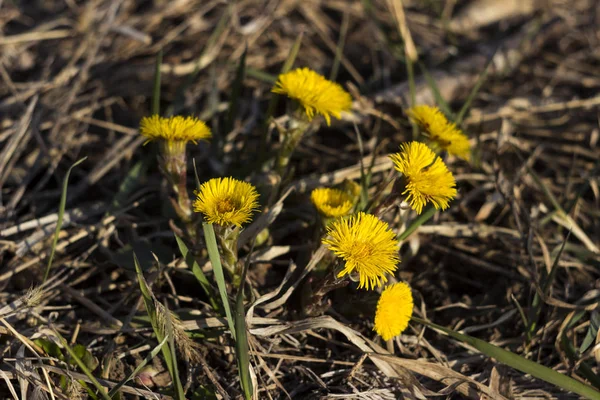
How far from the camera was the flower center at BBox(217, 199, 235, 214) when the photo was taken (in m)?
1.35

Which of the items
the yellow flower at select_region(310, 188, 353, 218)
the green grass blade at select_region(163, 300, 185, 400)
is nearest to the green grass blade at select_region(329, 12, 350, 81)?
the yellow flower at select_region(310, 188, 353, 218)

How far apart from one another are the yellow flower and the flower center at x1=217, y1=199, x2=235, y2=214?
314 millimetres

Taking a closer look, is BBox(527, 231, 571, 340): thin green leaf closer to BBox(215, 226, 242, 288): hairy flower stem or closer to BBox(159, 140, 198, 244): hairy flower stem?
BBox(215, 226, 242, 288): hairy flower stem

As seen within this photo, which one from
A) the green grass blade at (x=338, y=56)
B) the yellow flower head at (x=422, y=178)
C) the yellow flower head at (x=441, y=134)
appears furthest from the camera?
the green grass blade at (x=338, y=56)

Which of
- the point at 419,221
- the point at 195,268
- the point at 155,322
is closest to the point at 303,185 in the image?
the point at 419,221

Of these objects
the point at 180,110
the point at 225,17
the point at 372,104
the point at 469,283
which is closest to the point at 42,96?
the point at 180,110

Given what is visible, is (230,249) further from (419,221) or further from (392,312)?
(419,221)

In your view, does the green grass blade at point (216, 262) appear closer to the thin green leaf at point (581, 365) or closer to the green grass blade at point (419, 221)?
the green grass blade at point (419, 221)

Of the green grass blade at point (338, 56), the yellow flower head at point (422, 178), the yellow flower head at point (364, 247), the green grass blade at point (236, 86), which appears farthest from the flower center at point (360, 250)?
the green grass blade at point (338, 56)

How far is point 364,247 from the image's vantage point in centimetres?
132

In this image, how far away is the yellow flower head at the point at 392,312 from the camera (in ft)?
4.66

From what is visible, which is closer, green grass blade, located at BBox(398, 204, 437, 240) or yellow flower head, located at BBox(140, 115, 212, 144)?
yellow flower head, located at BBox(140, 115, 212, 144)

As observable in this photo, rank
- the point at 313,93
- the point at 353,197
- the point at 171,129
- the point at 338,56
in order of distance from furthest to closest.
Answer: the point at 338,56
the point at 353,197
the point at 313,93
the point at 171,129

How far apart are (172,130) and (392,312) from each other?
776 millimetres
